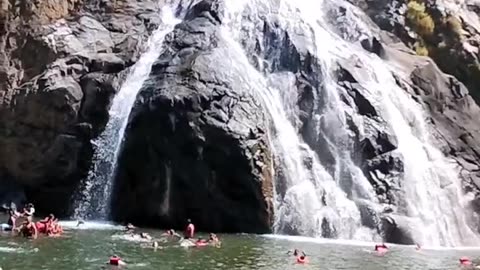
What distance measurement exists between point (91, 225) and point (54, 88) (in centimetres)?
818

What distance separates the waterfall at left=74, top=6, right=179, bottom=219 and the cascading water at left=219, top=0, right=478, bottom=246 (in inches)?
226

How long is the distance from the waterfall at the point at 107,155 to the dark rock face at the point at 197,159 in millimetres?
708

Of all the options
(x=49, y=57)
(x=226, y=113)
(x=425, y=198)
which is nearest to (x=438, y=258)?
(x=425, y=198)

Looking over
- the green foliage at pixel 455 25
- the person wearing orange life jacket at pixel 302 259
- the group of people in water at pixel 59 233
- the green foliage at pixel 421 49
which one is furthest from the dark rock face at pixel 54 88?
the green foliage at pixel 455 25

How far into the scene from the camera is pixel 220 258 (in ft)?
89.8

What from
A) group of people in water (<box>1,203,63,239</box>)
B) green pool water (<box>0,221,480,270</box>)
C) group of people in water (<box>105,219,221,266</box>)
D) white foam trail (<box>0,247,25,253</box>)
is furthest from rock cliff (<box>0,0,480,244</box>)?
white foam trail (<box>0,247,25,253</box>)

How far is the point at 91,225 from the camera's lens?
114 feet

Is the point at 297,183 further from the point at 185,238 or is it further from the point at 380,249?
the point at 185,238

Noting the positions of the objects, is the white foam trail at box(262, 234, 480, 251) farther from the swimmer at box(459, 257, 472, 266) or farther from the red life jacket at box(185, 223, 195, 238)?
the swimmer at box(459, 257, 472, 266)

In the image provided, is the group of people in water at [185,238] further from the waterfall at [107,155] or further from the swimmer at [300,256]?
the waterfall at [107,155]

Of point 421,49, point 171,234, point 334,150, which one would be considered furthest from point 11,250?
point 421,49

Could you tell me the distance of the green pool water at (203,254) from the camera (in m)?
25.1

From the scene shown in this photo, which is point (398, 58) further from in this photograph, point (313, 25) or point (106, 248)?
point (106, 248)

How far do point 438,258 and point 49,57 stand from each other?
76.1 ft
